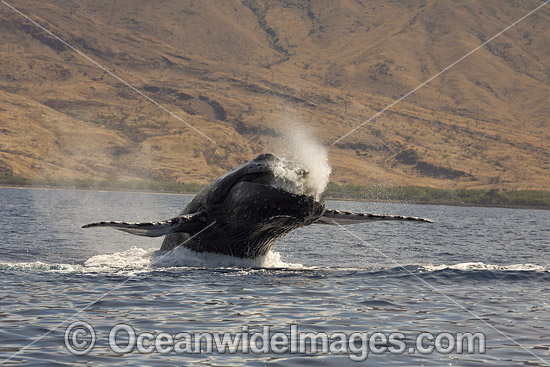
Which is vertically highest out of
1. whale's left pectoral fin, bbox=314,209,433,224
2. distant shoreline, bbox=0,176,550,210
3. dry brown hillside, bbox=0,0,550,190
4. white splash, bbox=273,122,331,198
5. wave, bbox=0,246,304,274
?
dry brown hillside, bbox=0,0,550,190

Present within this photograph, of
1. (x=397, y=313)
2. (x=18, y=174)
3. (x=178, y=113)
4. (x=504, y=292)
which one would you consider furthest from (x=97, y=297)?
(x=178, y=113)

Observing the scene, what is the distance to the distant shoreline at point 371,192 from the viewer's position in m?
121

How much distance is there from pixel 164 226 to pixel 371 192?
116 m

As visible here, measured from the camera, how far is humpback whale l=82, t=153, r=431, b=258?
14055 mm

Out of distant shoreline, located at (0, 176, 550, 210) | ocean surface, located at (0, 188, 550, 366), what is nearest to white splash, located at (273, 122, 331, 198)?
ocean surface, located at (0, 188, 550, 366)

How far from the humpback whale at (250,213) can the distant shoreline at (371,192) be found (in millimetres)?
103319

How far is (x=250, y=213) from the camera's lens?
14.7m

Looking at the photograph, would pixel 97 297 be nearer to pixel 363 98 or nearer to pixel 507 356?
pixel 507 356

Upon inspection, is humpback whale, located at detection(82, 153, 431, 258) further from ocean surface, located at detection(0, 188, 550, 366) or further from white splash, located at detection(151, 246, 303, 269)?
ocean surface, located at detection(0, 188, 550, 366)

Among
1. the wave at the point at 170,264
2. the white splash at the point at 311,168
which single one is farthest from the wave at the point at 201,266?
the white splash at the point at 311,168

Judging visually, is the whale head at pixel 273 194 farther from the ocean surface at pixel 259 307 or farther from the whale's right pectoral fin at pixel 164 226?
the ocean surface at pixel 259 307

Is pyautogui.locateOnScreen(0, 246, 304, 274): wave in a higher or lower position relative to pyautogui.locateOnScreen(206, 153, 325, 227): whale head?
lower

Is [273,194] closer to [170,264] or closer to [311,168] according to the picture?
[311,168]

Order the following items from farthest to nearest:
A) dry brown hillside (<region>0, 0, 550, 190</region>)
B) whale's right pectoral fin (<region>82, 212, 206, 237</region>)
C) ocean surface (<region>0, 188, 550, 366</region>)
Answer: dry brown hillside (<region>0, 0, 550, 190</region>) → whale's right pectoral fin (<region>82, 212, 206, 237</region>) → ocean surface (<region>0, 188, 550, 366</region>)
